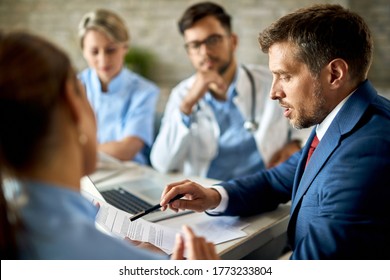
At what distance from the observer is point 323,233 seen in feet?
2.85

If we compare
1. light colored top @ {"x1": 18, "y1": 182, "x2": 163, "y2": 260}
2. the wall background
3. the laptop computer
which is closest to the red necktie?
the laptop computer

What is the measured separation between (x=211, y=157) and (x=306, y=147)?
77 cm

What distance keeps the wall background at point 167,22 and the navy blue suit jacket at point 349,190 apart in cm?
239

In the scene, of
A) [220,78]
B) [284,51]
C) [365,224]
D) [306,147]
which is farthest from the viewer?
[220,78]

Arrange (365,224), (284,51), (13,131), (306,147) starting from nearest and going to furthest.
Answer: (13,131), (365,224), (284,51), (306,147)

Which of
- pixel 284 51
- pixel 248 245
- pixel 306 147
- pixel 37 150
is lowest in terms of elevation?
pixel 248 245

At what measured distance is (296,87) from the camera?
1.07m

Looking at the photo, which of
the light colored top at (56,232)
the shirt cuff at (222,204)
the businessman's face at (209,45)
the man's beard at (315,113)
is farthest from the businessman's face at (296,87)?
the businessman's face at (209,45)

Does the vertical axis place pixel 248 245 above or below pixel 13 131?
below

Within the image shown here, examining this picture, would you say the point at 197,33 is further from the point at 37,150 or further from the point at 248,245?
the point at 37,150

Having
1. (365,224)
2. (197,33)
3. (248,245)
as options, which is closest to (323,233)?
(365,224)

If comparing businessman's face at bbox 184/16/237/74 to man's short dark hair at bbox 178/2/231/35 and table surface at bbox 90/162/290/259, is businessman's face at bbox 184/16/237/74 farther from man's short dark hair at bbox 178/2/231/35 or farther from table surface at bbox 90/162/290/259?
table surface at bbox 90/162/290/259

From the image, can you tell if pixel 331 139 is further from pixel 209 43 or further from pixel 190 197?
pixel 209 43

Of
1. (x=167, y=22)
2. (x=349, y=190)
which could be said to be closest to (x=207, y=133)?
(x=349, y=190)
